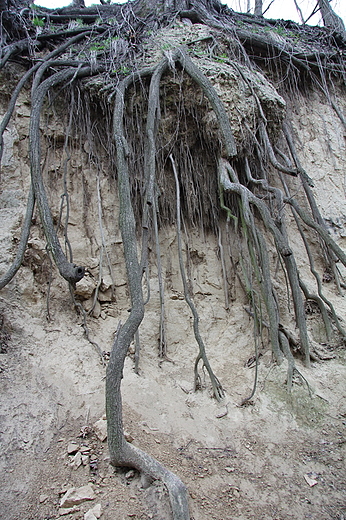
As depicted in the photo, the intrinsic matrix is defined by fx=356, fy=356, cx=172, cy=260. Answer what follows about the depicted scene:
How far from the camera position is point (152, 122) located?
3.20 m

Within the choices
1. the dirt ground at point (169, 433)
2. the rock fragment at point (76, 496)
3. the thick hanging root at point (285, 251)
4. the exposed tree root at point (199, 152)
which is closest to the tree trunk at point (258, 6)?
the exposed tree root at point (199, 152)

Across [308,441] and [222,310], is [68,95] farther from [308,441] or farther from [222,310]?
[308,441]

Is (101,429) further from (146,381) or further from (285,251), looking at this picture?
(285,251)

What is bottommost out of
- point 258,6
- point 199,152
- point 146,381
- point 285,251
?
point 146,381

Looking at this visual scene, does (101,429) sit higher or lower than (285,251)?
lower

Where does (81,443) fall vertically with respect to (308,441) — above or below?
above

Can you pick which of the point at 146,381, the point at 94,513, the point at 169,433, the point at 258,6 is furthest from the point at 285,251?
the point at 258,6

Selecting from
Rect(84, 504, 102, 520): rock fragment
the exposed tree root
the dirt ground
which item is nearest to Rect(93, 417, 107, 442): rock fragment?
the dirt ground

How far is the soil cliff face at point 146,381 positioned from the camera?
2.08 m

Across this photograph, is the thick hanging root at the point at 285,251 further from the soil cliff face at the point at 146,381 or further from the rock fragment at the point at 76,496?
the rock fragment at the point at 76,496

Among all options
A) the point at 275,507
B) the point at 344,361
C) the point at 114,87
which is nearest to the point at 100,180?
the point at 114,87

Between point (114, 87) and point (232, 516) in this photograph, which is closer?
point (232, 516)

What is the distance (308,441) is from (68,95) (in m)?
4.10

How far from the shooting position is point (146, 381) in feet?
9.87
